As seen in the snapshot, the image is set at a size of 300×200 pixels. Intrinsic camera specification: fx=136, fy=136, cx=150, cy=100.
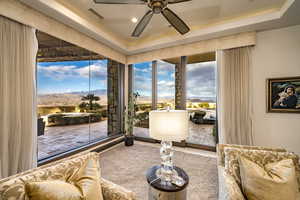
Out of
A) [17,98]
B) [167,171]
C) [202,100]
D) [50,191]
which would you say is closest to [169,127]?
[167,171]

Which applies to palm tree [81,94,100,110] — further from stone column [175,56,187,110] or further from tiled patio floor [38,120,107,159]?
stone column [175,56,187,110]

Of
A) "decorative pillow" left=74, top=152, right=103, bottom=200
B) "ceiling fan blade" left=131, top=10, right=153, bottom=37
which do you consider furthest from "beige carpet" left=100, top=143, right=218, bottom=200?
"ceiling fan blade" left=131, top=10, right=153, bottom=37

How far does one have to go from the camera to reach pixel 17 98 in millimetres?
1985

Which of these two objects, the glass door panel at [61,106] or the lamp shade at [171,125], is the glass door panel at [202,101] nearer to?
the lamp shade at [171,125]

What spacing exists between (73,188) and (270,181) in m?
1.55

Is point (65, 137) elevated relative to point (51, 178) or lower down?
lower down

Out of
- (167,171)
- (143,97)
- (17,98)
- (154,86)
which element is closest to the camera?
(167,171)

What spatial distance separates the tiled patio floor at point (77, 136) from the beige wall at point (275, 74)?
112 centimetres

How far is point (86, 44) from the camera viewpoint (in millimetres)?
3039

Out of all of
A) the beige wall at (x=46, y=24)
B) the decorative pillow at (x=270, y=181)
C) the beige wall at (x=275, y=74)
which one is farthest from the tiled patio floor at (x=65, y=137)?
the beige wall at (x=275, y=74)

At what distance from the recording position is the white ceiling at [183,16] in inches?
92.4

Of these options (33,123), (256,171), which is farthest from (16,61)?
(256,171)

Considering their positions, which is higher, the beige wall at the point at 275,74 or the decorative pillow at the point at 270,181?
the beige wall at the point at 275,74

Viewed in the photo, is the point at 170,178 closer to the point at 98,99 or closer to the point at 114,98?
the point at 98,99
